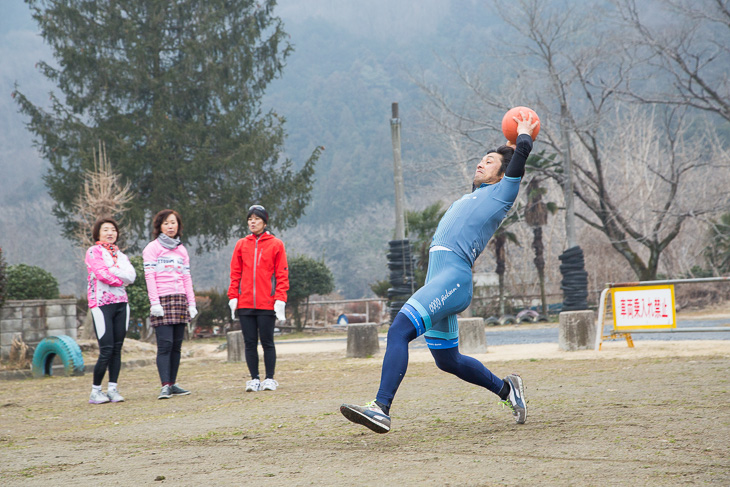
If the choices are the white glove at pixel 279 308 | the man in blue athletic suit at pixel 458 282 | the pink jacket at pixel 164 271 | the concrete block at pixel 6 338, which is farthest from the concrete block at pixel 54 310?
the man in blue athletic suit at pixel 458 282

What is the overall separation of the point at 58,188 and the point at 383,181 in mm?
59485

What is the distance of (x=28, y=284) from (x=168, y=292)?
7.89m

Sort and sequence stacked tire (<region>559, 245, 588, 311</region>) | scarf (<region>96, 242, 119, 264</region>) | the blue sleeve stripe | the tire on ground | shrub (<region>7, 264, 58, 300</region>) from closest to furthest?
1. the blue sleeve stripe
2. scarf (<region>96, 242, 119, 264</region>)
3. the tire on ground
4. shrub (<region>7, 264, 58, 300</region>)
5. stacked tire (<region>559, 245, 588, 311</region>)

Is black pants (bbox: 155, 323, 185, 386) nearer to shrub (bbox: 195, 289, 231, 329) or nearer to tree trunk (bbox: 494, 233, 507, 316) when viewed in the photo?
shrub (bbox: 195, 289, 231, 329)

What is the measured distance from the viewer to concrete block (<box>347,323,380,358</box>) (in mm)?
12711

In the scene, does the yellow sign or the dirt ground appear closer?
the dirt ground

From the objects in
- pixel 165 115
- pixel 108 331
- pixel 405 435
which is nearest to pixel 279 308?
pixel 108 331

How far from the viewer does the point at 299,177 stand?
114ft

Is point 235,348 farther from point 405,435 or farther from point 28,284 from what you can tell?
point 405,435

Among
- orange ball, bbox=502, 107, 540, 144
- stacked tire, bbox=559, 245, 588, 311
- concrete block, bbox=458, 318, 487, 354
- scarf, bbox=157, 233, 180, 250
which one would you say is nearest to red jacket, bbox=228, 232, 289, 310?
scarf, bbox=157, 233, 180, 250

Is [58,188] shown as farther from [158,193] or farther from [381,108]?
[381,108]

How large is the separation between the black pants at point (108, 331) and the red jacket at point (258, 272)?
1.13 meters

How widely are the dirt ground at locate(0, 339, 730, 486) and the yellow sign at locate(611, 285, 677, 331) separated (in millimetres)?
2133

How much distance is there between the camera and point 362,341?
1270 centimetres
